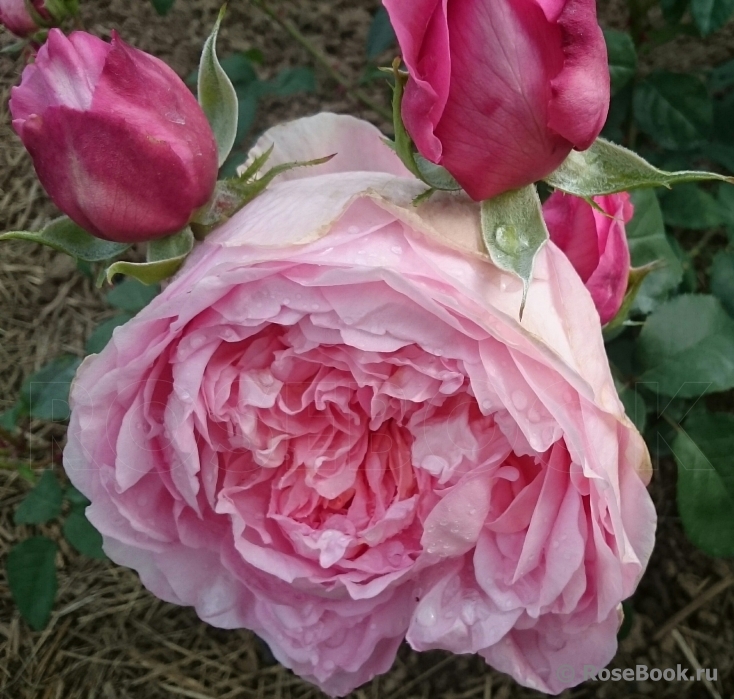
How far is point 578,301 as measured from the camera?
1.32 ft

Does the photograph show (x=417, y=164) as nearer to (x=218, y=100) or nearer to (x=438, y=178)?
(x=438, y=178)

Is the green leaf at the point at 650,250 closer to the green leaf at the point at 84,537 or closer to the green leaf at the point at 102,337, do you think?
the green leaf at the point at 102,337

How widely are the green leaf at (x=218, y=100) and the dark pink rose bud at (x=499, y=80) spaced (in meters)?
0.16

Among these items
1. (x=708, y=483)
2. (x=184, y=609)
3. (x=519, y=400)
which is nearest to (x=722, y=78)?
(x=708, y=483)

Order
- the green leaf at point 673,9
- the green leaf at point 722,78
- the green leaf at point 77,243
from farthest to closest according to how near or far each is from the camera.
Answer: the green leaf at point 722,78 → the green leaf at point 673,9 → the green leaf at point 77,243

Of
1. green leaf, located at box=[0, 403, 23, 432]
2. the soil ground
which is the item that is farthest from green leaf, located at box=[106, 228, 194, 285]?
the soil ground

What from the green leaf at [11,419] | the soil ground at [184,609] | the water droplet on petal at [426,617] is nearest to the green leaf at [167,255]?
the water droplet on petal at [426,617]

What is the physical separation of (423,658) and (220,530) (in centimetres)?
58

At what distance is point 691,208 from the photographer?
31.4 inches

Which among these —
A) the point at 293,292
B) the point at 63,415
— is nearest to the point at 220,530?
the point at 293,292

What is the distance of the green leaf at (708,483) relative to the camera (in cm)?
67

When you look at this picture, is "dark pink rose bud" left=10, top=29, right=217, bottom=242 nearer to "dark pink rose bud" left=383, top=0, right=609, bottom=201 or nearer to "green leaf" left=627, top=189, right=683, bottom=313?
"dark pink rose bud" left=383, top=0, right=609, bottom=201

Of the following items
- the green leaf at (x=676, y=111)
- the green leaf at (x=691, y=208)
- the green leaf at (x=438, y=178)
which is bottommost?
the green leaf at (x=691, y=208)

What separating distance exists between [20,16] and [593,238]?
1.72ft
